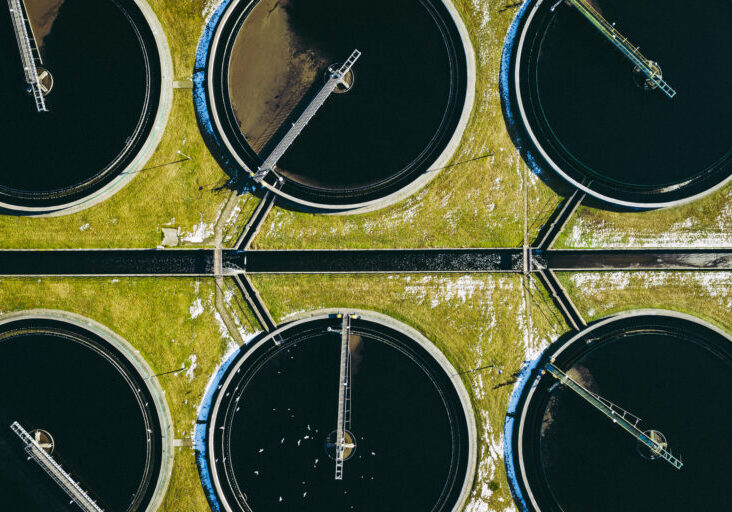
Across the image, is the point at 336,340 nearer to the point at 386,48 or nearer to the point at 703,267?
the point at 386,48

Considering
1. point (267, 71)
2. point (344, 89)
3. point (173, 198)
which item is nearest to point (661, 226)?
point (344, 89)

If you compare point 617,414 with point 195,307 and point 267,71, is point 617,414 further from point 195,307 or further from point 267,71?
point 267,71

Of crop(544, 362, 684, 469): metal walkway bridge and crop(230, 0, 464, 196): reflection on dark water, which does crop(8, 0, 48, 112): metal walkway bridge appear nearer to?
crop(230, 0, 464, 196): reflection on dark water

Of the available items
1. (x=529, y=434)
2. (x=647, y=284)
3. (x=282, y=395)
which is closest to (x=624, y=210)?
(x=647, y=284)

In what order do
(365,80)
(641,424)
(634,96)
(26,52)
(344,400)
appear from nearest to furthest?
(344,400) < (26,52) < (641,424) < (634,96) < (365,80)

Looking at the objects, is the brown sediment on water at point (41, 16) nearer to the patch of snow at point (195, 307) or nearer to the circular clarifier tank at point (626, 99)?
the patch of snow at point (195, 307)

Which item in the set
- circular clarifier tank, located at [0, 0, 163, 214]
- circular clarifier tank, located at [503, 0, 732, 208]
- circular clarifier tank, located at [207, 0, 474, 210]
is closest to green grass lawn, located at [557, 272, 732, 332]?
circular clarifier tank, located at [503, 0, 732, 208]
